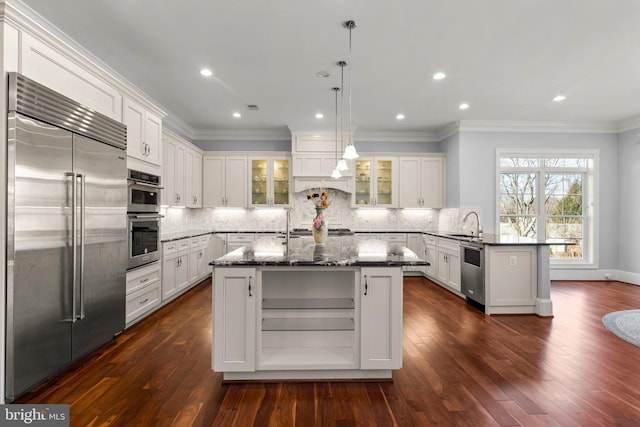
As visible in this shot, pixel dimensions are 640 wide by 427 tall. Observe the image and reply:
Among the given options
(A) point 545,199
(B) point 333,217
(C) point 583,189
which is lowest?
(B) point 333,217

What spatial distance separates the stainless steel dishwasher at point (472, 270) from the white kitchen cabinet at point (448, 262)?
7.9 inches

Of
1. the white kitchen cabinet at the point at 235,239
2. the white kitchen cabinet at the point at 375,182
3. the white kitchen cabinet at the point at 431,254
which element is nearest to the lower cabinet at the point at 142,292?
the white kitchen cabinet at the point at 235,239

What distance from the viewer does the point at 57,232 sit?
2354 millimetres

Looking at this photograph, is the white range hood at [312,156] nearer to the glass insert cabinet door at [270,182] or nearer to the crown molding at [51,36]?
the glass insert cabinet door at [270,182]

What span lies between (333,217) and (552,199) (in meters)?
4.10

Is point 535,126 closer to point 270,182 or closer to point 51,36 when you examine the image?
point 270,182

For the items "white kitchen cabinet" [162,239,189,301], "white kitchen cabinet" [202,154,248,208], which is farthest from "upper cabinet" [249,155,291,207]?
"white kitchen cabinet" [162,239,189,301]

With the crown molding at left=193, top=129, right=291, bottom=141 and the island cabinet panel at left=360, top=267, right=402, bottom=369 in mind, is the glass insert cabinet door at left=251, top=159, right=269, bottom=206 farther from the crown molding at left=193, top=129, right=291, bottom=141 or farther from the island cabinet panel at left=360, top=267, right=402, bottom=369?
the island cabinet panel at left=360, top=267, right=402, bottom=369

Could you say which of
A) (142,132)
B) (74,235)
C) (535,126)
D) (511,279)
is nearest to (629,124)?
(535,126)

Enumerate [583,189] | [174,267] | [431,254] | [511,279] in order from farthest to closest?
[583,189] < [431,254] < [174,267] < [511,279]

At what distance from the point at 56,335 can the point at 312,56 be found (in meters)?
3.27

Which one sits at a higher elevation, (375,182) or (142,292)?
(375,182)

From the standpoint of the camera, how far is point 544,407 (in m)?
2.10

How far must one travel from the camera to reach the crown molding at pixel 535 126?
234 inches
